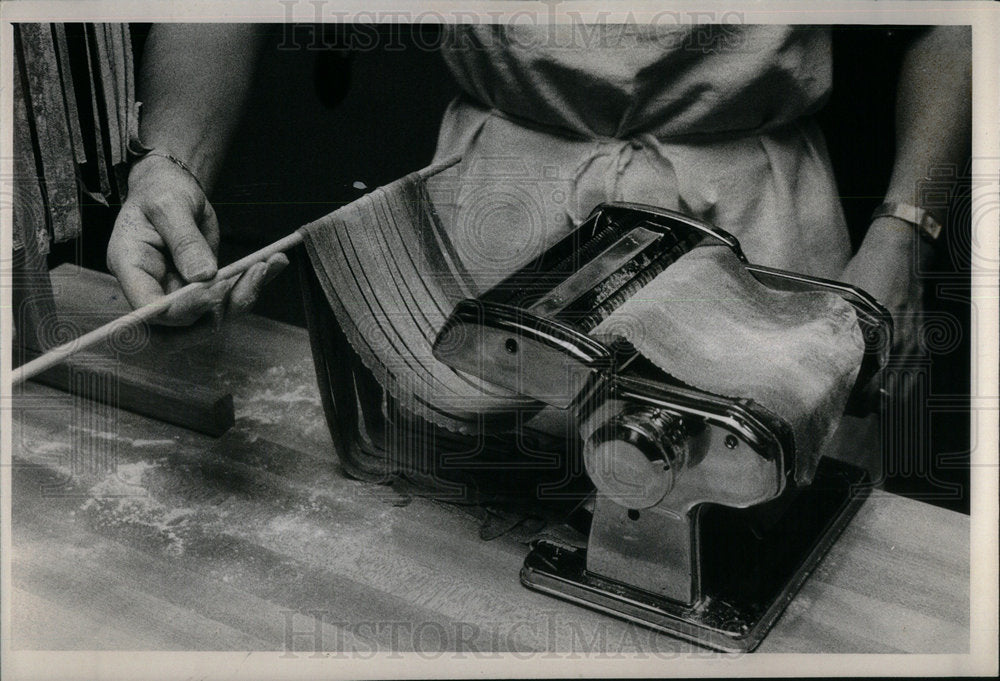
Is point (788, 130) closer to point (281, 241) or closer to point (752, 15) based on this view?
point (752, 15)

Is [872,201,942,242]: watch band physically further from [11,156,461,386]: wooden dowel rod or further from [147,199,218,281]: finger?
[147,199,218,281]: finger

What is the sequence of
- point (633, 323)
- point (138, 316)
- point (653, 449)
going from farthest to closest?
point (138, 316) < point (633, 323) < point (653, 449)

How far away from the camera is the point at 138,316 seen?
1.35 m

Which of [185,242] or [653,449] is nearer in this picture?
[653,449]

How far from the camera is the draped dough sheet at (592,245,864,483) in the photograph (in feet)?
3.88

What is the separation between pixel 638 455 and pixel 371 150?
0.62m

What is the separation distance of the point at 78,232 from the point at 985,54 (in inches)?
47.2

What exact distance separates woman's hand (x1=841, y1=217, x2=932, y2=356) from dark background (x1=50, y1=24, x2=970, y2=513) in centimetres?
2

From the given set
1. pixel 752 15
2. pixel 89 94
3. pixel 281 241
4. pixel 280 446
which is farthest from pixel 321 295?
Result: pixel 752 15

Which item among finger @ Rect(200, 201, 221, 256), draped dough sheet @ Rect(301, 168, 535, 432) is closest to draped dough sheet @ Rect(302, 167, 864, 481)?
draped dough sheet @ Rect(301, 168, 535, 432)

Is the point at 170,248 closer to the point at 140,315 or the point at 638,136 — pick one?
the point at 140,315

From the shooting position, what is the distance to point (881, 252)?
1.48m

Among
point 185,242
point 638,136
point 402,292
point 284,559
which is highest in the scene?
point 638,136

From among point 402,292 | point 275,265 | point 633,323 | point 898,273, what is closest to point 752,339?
point 633,323
